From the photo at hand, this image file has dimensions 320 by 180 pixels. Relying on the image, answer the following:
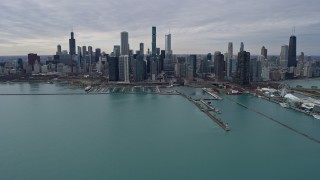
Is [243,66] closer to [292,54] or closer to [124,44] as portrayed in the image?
[292,54]

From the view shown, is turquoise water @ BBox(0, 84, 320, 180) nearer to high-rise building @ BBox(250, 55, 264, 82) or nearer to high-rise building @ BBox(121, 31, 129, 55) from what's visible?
high-rise building @ BBox(250, 55, 264, 82)

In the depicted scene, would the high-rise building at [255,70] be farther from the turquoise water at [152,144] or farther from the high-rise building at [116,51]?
the high-rise building at [116,51]

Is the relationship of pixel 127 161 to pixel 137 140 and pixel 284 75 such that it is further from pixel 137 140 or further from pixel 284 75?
pixel 284 75

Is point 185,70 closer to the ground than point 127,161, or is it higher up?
higher up

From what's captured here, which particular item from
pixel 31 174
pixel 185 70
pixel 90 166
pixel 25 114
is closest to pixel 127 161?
pixel 90 166

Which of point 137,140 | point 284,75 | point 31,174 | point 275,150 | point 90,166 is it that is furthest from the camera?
point 284,75

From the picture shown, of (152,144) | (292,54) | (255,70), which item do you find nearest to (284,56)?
(292,54)

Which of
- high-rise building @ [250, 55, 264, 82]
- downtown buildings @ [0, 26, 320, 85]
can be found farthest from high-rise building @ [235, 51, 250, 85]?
high-rise building @ [250, 55, 264, 82]

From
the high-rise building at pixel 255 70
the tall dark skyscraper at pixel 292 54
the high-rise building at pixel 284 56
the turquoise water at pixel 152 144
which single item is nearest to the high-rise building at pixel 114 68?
the turquoise water at pixel 152 144

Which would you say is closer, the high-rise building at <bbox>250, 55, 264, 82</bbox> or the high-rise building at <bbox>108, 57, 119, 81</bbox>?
the high-rise building at <bbox>108, 57, 119, 81</bbox>
